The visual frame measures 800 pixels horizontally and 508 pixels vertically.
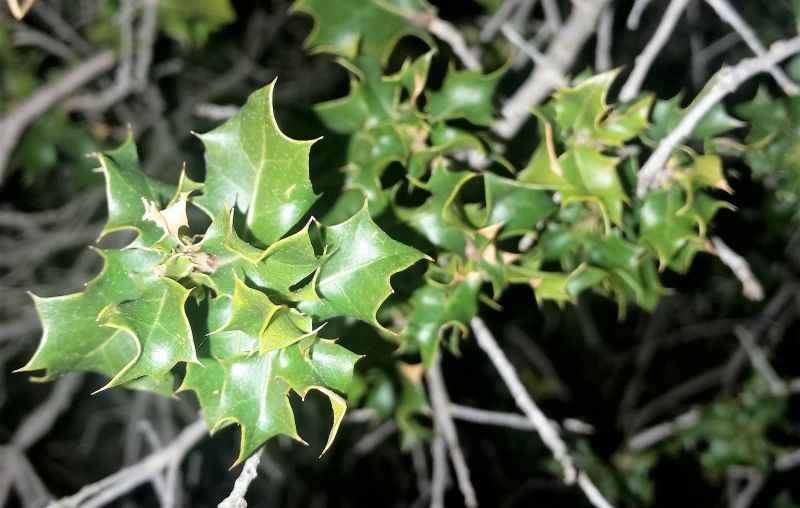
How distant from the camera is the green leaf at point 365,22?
1.21m

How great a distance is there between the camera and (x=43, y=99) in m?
1.58

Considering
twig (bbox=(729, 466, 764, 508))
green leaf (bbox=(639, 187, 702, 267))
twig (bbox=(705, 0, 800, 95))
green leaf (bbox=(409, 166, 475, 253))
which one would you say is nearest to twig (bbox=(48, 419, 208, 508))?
green leaf (bbox=(409, 166, 475, 253))

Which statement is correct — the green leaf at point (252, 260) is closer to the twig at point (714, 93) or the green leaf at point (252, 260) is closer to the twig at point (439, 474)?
the twig at point (714, 93)

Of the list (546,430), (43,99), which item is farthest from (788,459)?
(43,99)

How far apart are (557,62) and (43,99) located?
121 cm

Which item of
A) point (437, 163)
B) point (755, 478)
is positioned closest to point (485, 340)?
point (437, 163)

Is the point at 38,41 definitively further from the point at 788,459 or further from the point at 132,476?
the point at 788,459

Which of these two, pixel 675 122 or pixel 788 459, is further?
pixel 788 459

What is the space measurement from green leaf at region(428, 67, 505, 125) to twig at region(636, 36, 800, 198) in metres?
0.27

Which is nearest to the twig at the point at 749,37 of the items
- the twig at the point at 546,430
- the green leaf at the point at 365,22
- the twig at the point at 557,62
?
the twig at the point at 557,62

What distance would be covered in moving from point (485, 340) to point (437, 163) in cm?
31

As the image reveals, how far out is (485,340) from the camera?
110cm

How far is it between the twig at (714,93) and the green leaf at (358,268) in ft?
1.47

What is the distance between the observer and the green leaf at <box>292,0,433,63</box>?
1.21m
